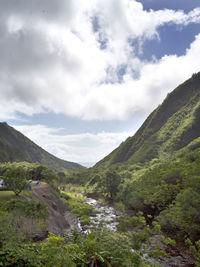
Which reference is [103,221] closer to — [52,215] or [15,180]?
[52,215]

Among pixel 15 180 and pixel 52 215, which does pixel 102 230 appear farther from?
pixel 52 215

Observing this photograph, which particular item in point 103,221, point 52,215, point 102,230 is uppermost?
point 102,230

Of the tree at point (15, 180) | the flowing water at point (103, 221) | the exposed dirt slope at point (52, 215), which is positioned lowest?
the flowing water at point (103, 221)

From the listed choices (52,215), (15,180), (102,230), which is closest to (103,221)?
(52,215)

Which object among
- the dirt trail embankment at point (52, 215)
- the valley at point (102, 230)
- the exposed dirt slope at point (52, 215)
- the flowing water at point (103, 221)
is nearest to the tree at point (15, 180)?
the valley at point (102, 230)

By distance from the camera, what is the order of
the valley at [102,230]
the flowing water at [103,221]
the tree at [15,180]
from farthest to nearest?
the flowing water at [103,221], the tree at [15,180], the valley at [102,230]

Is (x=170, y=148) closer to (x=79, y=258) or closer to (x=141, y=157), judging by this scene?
(x=141, y=157)

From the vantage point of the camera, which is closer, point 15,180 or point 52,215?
point 15,180

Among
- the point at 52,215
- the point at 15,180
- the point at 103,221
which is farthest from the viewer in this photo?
the point at 52,215

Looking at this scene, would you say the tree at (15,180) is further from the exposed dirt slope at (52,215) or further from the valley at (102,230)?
the exposed dirt slope at (52,215)

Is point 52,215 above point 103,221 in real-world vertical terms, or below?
below

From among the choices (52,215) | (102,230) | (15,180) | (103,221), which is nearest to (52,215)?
(52,215)

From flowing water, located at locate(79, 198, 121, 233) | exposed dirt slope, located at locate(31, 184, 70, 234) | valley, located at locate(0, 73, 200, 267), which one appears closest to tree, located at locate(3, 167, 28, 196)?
valley, located at locate(0, 73, 200, 267)

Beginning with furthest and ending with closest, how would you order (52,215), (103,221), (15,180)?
(52,215) < (15,180) < (103,221)
